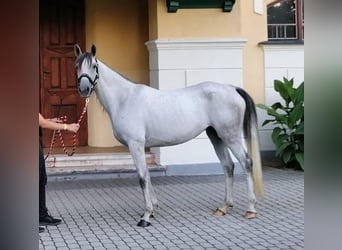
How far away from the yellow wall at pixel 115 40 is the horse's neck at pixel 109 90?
3992 millimetres

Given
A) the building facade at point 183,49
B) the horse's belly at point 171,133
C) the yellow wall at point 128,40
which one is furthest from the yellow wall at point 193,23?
the horse's belly at point 171,133

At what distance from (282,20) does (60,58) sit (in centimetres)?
394

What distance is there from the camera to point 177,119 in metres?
6.63

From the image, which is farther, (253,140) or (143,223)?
(253,140)

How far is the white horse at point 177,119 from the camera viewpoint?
637 cm

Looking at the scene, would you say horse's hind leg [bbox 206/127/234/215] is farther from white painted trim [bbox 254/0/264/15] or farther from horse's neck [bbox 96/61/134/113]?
white painted trim [bbox 254/0/264/15]

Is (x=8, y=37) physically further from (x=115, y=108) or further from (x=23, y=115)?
(x=115, y=108)

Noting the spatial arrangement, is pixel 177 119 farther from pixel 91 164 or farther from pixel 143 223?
pixel 91 164

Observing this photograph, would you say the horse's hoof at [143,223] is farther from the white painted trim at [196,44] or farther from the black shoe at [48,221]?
the white painted trim at [196,44]

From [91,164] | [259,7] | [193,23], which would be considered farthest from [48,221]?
[259,7]

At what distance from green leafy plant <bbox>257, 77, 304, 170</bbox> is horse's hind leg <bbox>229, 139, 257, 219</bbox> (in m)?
3.22

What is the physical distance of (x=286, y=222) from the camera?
6316 millimetres

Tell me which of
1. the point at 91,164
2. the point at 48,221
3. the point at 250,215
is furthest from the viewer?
the point at 91,164

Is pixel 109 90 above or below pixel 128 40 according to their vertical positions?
below
